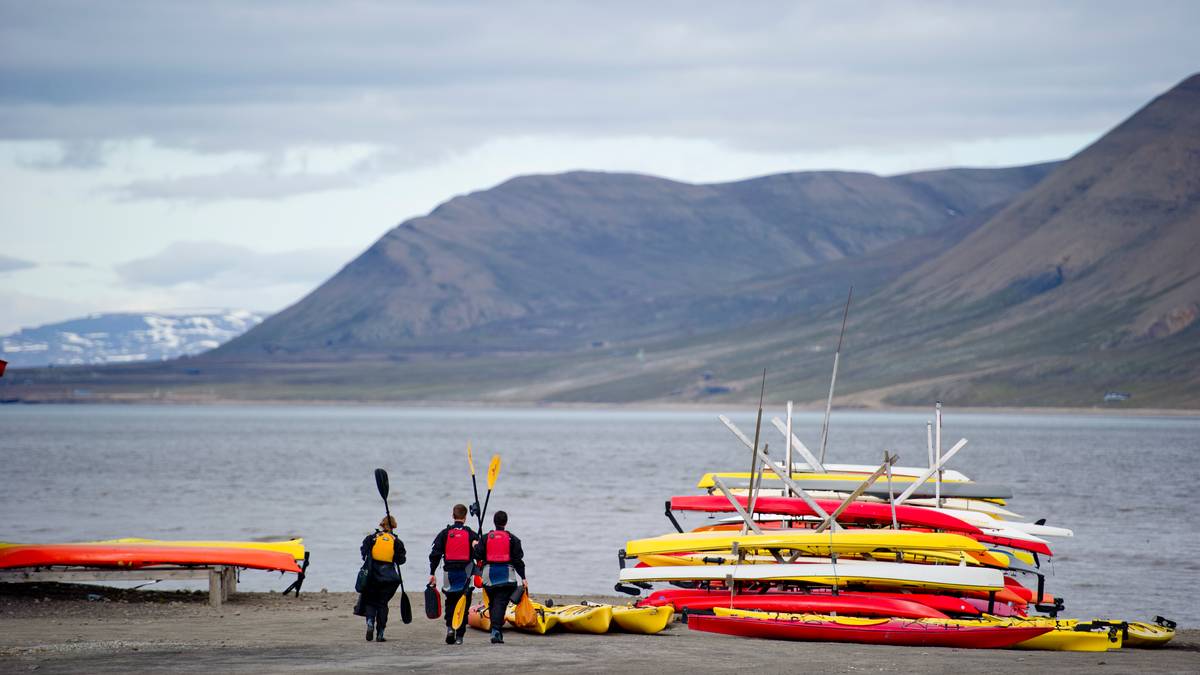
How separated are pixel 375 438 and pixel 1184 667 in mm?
140271

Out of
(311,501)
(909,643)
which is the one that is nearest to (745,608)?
(909,643)

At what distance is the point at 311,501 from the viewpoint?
6794 centimetres

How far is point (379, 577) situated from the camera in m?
23.8

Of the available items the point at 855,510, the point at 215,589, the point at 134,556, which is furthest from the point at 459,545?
the point at 855,510

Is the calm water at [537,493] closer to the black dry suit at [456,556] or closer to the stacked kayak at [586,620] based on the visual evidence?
the stacked kayak at [586,620]

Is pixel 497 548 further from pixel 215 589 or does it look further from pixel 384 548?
pixel 215 589

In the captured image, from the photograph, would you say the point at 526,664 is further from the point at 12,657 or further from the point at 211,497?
the point at 211,497

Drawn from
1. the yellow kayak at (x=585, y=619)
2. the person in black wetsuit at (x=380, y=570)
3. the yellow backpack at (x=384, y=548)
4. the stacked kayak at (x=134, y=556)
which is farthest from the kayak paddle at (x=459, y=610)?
the stacked kayak at (x=134, y=556)

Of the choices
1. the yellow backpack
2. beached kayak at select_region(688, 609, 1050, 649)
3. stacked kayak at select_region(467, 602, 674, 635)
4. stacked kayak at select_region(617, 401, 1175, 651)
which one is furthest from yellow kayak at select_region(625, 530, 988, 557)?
the yellow backpack

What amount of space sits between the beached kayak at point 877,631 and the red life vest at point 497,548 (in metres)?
4.64

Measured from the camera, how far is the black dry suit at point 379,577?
23.6 meters

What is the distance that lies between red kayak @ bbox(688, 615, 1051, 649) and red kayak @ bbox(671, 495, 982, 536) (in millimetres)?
7461

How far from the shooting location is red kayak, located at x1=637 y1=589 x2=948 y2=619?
1054 inches

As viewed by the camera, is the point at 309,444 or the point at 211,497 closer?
the point at 211,497
